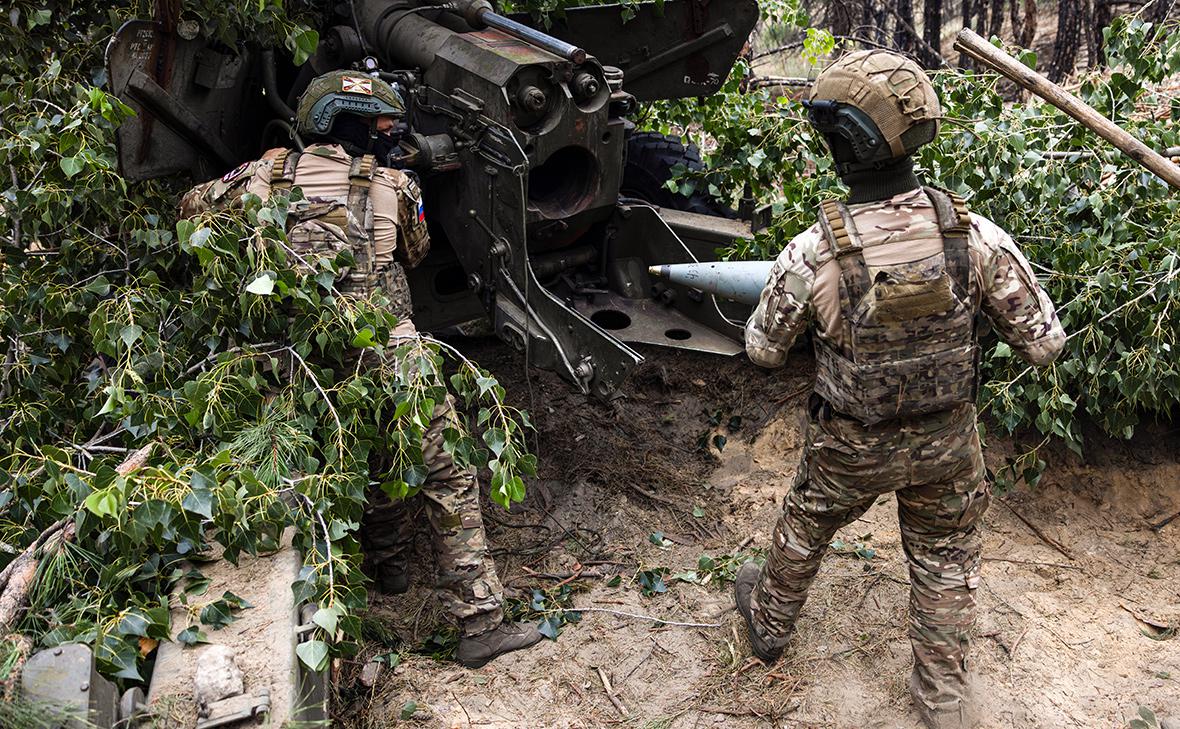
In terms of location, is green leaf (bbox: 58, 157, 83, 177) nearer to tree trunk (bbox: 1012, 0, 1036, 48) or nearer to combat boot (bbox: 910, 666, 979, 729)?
combat boot (bbox: 910, 666, 979, 729)

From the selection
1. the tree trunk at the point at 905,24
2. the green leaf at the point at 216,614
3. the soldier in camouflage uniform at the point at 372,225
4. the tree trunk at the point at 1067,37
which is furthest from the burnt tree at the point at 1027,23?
the green leaf at the point at 216,614

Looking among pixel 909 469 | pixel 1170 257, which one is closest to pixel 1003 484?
pixel 1170 257

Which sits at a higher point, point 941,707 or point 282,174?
point 282,174

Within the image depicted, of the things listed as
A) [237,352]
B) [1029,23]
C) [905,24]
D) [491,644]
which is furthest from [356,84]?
[1029,23]

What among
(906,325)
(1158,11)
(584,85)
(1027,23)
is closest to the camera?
(906,325)

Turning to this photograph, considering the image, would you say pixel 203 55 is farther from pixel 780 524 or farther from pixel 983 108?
pixel 983 108

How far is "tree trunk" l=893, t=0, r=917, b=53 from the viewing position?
950cm

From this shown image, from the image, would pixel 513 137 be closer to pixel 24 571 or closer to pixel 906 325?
pixel 906 325

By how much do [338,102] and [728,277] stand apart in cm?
153

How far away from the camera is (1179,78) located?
257 inches

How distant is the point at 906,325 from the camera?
9.36ft

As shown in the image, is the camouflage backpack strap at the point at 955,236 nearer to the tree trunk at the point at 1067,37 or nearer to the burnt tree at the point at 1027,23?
the tree trunk at the point at 1067,37

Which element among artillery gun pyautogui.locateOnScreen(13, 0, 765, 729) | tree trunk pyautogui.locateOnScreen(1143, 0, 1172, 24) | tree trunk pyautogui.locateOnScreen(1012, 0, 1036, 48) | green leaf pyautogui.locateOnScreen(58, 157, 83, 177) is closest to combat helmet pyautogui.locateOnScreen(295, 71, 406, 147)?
artillery gun pyautogui.locateOnScreen(13, 0, 765, 729)

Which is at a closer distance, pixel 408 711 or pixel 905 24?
pixel 408 711
